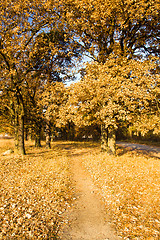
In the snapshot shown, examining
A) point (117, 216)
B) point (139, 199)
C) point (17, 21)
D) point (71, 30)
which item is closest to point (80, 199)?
point (117, 216)

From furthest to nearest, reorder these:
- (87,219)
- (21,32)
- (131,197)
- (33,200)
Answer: (21,32) < (131,197) < (33,200) < (87,219)

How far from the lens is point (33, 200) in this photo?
726 cm

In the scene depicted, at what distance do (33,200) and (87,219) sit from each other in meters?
2.81

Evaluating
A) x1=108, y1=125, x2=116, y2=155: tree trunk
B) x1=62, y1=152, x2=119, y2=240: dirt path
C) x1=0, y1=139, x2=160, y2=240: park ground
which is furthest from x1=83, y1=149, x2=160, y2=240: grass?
x1=108, y1=125, x2=116, y2=155: tree trunk

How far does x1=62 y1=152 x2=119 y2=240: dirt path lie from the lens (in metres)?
5.11

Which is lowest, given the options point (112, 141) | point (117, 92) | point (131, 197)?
point (131, 197)

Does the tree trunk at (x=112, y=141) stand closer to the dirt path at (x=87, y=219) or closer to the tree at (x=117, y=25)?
the tree at (x=117, y=25)

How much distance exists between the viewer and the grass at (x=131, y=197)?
5359 mm

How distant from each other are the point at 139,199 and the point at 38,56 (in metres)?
16.9

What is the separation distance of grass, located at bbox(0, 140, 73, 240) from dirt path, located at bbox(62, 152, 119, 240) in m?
0.43

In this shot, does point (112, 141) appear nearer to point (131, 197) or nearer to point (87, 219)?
point (131, 197)

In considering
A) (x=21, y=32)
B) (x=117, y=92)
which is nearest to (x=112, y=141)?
(x=117, y=92)

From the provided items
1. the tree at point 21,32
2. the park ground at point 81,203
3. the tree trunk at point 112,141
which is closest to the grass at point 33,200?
the park ground at point 81,203

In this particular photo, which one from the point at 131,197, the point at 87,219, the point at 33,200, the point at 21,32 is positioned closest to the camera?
the point at 87,219
